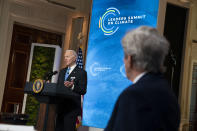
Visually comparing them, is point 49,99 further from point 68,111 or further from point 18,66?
point 18,66

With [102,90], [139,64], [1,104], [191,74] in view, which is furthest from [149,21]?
[1,104]

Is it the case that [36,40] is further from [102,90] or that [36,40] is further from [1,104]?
[102,90]

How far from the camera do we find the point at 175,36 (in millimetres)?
6508

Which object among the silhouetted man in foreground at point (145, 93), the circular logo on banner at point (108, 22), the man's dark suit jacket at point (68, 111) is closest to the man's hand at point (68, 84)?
the man's dark suit jacket at point (68, 111)

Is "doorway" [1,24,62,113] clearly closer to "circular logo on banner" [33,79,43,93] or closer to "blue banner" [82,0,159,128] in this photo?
"blue banner" [82,0,159,128]

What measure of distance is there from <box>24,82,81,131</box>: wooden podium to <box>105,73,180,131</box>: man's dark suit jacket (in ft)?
7.89

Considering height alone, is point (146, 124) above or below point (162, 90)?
below

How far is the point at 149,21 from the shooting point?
518 centimetres

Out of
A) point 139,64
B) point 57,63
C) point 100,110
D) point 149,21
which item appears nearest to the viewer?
point 139,64

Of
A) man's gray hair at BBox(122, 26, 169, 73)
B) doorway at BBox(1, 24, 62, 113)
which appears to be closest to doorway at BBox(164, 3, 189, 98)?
doorway at BBox(1, 24, 62, 113)

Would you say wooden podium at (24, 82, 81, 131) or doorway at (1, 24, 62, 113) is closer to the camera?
wooden podium at (24, 82, 81, 131)

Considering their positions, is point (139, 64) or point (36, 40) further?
point (36, 40)

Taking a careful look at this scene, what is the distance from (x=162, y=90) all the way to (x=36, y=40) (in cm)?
747

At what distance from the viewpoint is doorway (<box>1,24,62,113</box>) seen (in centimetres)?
806
